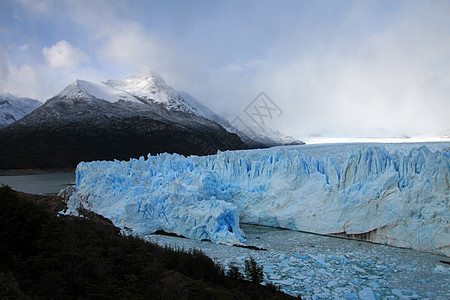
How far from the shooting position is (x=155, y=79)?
87500mm

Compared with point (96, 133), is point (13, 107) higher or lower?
higher

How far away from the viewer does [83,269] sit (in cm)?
388

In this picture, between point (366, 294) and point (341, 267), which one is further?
point (341, 267)

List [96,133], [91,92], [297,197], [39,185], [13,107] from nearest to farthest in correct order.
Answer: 1. [297,197]
2. [39,185]
3. [96,133]
4. [91,92]
5. [13,107]

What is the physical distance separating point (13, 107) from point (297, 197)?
136308 mm

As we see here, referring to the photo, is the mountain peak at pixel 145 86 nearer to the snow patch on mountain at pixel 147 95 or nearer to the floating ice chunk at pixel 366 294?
the snow patch on mountain at pixel 147 95

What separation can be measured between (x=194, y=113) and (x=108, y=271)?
71616mm

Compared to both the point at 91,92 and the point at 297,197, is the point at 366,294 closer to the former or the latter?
the point at 297,197

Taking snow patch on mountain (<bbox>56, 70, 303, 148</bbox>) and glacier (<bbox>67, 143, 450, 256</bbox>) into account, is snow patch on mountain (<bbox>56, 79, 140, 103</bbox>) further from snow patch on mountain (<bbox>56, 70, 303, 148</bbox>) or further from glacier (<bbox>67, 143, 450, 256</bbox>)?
glacier (<bbox>67, 143, 450, 256</bbox>)

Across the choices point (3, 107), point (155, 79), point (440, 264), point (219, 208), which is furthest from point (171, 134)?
point (3, 107)

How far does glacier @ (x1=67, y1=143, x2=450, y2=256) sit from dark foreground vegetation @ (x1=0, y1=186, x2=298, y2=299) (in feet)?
12.7

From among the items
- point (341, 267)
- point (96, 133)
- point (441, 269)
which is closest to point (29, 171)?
point (96, 133)

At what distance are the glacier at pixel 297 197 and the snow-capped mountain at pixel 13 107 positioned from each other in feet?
346

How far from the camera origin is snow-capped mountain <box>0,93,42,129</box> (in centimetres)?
10188
